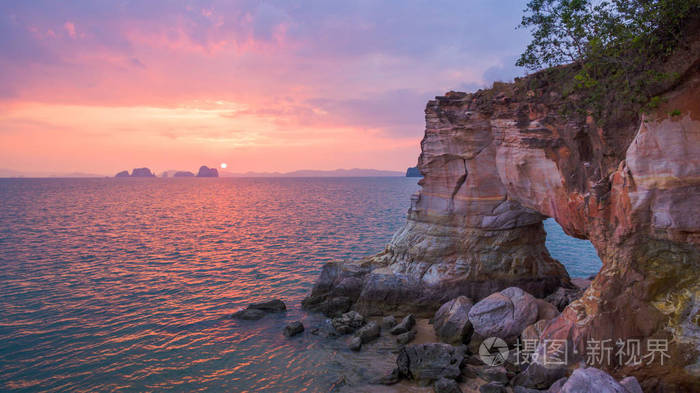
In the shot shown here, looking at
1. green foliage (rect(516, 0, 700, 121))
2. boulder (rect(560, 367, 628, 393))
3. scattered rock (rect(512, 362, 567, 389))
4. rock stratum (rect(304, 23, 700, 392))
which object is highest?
green foliage (rect(516, 0, 700, 121))

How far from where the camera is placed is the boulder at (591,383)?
32.7 ft

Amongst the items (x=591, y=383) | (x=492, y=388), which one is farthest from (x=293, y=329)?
(x=591, y=383)

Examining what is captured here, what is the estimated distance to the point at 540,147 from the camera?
15172 mm

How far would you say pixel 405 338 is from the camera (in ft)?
54.0

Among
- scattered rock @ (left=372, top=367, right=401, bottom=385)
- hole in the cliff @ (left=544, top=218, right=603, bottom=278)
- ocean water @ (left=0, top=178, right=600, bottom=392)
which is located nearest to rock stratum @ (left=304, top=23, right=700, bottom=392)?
ocean water @ (left=0, top=178, right=600, bottom=392)

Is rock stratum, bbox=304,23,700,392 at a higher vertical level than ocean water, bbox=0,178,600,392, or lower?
higher

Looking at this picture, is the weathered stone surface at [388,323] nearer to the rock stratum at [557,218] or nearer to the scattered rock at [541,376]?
the rock stratum at [557,218]

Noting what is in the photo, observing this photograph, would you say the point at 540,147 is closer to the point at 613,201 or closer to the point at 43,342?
the point at 613,201

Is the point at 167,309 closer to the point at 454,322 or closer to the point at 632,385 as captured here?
the point at 454,322

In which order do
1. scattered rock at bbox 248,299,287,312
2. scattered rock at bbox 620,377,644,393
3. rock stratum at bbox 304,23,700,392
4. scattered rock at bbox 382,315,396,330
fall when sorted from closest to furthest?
scattered rock at bbox 620,377,644,393, rock stratum at bbox 304,23,700,392, scattered rock at bbox 382,315,396,330, scattered rock at bbox 248,299,287,312

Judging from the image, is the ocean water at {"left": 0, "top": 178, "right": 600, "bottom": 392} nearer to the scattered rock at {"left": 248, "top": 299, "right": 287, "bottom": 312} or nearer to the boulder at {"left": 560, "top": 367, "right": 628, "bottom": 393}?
the scattered rock at {"left": 248, "top": 299, "right": 287, "bottom": 312}

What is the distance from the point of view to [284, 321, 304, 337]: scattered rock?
1778 centimetres

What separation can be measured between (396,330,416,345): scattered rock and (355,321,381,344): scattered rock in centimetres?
99

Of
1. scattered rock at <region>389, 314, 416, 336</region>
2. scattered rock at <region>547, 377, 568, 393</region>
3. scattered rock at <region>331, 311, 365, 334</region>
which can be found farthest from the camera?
scattered rock at <region>331, 311, 365, 334</region>
